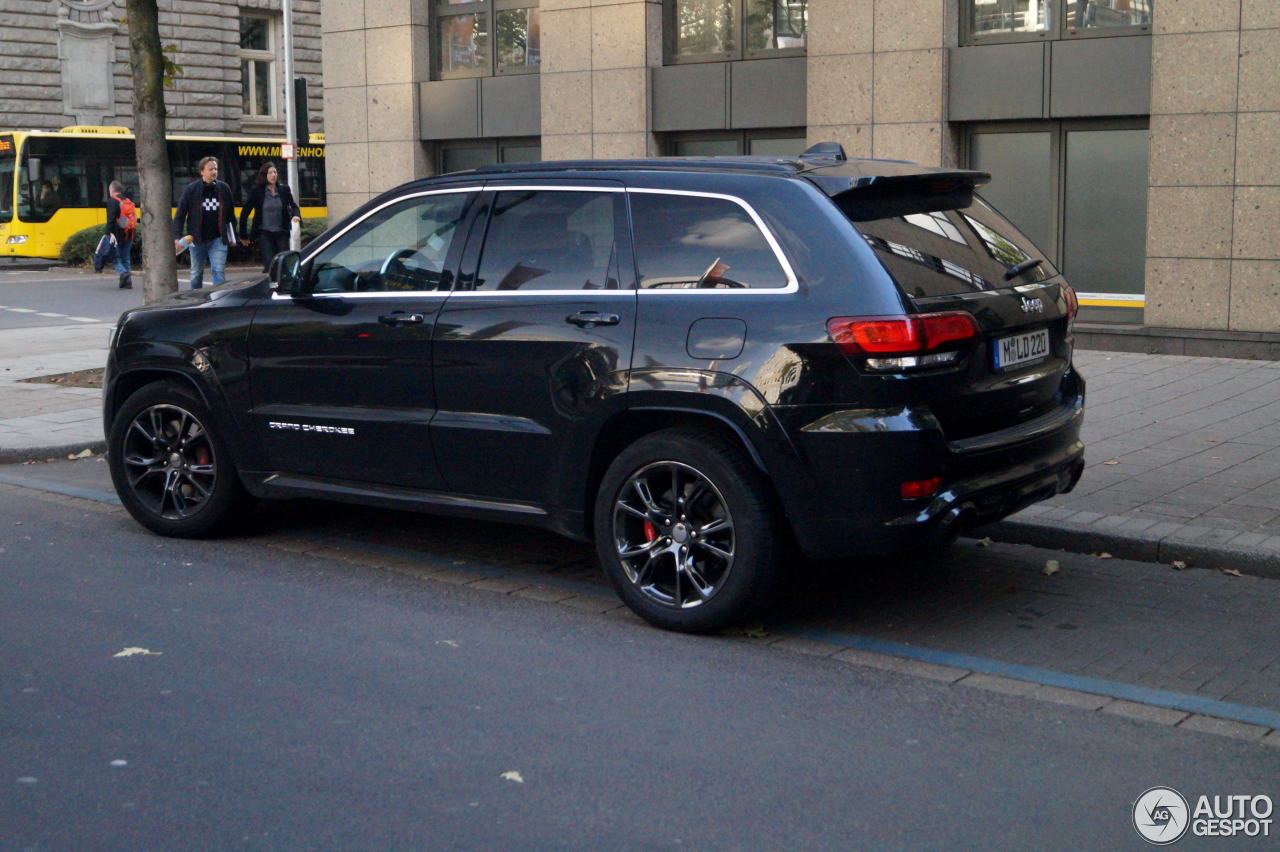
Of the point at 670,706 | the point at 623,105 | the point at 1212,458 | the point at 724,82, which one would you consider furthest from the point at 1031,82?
the point at 670,706

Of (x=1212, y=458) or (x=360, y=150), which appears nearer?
(x=1212, y=458)

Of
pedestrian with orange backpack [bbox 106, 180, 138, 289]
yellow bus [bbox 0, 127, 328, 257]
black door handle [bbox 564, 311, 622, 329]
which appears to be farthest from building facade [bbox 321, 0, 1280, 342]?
yellow bus [bbox 0, 127, 328, 257]

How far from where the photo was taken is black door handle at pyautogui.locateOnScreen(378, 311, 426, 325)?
6.62 m

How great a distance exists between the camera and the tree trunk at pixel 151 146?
1341cm

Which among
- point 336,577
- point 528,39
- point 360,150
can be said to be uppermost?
point 528,39

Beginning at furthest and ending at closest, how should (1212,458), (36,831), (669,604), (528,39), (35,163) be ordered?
1. (35,163)
2. (528,39)
3. (1212,458)
4. (669,604)
5. (36,831)

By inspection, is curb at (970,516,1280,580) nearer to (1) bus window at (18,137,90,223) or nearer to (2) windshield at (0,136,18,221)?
(1) bus window at (18,137,90,223)

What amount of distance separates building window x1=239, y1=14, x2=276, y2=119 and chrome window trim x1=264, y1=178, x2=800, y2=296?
4241cm

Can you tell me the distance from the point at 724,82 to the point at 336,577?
10961 millimetres

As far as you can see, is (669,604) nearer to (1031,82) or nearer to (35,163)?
(1031,82)

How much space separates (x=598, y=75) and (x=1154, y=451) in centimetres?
1005

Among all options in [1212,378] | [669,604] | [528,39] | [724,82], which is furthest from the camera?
[528,39]

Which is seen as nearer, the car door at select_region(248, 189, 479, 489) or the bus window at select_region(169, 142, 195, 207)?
the car door at select_region(248, 189, 479, 489)

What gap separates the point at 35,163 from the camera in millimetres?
33156
